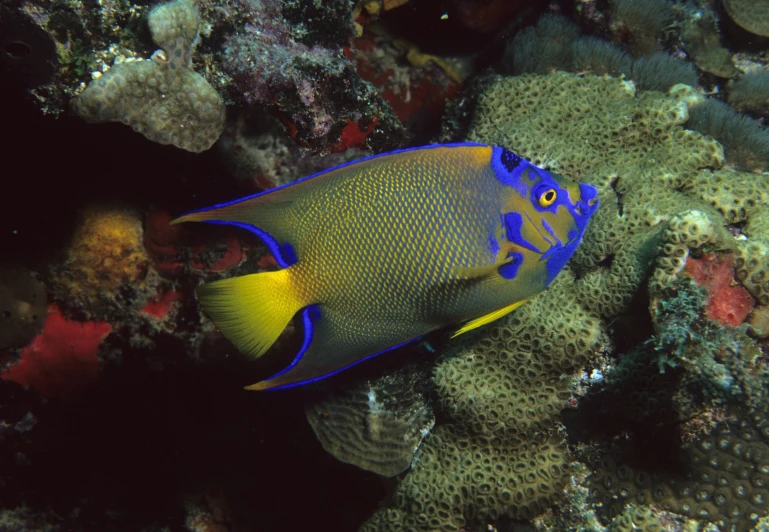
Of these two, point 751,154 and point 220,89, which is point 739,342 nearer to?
point 751,154

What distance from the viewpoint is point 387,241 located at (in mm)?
1878

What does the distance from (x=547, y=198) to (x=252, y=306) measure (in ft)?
4.49

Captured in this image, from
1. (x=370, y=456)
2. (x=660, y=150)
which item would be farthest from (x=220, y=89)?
(x=660, y=150)

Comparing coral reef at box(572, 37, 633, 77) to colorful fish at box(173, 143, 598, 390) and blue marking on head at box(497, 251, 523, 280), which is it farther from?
blue marking on head at box(497, 251, 523, 280)

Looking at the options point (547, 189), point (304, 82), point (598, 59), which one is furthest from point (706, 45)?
point (304, 82)

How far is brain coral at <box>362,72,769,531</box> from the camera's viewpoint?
2.82 metres

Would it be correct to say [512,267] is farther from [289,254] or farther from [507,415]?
[507,415]

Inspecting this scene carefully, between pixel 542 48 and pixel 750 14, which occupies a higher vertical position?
pixel 750 14

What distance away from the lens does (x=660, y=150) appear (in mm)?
3229

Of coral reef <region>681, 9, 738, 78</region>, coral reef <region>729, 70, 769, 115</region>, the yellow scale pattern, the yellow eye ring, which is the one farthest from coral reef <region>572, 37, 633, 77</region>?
the yellow scale pattern

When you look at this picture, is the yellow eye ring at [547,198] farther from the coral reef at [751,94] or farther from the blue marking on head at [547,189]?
the coral reef at [751,94]

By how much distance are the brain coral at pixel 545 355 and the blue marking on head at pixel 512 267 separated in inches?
36.6

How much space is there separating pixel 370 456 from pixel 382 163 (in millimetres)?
2254

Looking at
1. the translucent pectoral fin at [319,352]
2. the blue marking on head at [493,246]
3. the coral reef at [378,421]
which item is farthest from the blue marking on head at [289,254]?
the coral reef at [378,421]
